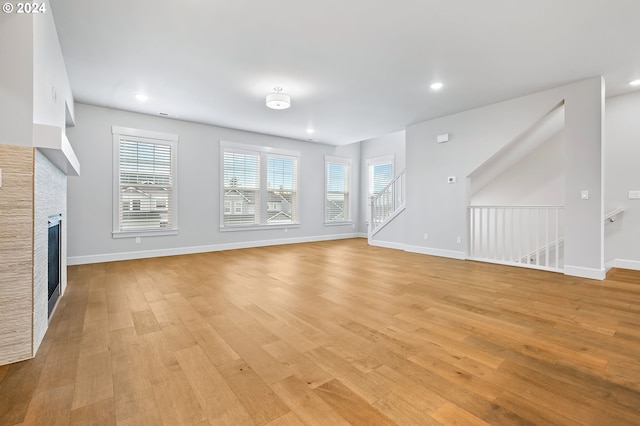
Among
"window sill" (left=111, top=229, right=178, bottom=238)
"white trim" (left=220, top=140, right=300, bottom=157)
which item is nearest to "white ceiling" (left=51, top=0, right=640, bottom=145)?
"white trim" (left=220, top=140, right=300, bottom=157)

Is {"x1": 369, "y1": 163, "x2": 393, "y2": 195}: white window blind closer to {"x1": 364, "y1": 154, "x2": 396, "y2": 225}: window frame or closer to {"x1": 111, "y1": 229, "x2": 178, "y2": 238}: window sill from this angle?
{"x1": 364, "y1": 154, "x2": 396, "y2": 225}: window frame

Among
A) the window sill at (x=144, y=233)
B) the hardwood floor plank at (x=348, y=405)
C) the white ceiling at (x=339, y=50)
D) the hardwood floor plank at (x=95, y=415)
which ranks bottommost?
the hardwood floor plank at (x=95, y=415)

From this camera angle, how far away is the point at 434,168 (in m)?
5.72

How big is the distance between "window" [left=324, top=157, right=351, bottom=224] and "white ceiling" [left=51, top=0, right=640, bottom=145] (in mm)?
3390

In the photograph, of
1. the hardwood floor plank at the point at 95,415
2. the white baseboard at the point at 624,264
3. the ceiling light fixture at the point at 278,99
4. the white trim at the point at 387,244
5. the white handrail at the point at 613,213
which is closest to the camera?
the hardwood floor plank at the point at 95,415

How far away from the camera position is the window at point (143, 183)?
5125mm

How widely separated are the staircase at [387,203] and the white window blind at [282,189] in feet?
6.79

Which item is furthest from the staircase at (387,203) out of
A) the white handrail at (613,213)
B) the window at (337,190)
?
the white handrail at (613,213)

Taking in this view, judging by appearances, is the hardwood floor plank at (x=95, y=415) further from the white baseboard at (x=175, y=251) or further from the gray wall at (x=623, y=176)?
the gray wall at (x=623, y=176)

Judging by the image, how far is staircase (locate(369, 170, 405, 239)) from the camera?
22.8 feet

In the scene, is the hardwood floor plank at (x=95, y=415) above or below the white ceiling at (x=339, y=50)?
below

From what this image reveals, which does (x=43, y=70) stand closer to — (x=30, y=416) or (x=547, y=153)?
(x=30, y=416)

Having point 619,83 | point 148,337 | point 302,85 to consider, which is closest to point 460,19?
point 302,85

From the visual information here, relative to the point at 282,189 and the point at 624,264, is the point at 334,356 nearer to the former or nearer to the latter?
the point at 624,264
